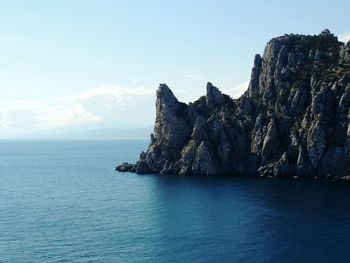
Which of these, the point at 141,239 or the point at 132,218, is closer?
the point at 141,239

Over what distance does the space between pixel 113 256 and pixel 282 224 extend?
5044 cm

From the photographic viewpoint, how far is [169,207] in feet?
543

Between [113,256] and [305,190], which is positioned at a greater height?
[305,190]

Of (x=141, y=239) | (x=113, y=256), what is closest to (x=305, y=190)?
(x=141, y=239)

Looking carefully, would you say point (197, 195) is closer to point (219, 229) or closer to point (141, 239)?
point (219, 229)

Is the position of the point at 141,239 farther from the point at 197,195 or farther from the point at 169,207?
the point at 197,195

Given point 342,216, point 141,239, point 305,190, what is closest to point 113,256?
point 141,239

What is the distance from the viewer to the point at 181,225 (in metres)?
140

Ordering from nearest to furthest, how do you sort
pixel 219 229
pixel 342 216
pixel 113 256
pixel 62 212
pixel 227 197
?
pixel 113 256 → pixel 219 229 → pixel 342 216 → pixel 62 212 → pixel 227 197

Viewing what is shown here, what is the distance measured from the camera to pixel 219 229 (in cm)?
13425

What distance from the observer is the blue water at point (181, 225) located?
112250 millimetres

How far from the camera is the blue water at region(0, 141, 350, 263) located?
112250 mm

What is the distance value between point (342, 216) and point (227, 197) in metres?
45.5

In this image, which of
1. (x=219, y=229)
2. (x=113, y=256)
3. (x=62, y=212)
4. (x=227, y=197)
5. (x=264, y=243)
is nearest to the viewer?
(x=113, y=256)
